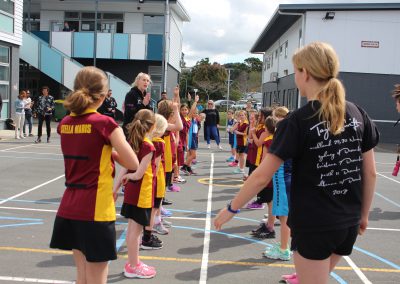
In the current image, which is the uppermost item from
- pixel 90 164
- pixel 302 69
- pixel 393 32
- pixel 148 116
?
pixel 393 32

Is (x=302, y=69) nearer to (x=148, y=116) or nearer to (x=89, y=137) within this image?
(x=89, y=137)

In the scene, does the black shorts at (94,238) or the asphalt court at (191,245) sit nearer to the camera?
the black shorts at (94,238)

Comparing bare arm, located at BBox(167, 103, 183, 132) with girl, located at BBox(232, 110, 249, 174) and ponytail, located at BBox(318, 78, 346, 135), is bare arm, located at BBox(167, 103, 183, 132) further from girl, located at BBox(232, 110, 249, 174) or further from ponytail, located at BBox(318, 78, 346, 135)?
girl, located at BBox(232, 110, 249, 174)

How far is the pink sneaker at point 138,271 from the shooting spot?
468cm

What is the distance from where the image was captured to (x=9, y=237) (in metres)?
5.87

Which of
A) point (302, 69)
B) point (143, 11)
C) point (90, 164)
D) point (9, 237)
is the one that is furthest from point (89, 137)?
point (143, 11)

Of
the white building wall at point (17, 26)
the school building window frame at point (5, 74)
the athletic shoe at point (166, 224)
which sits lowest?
the athletic shoe at point (166, 224)

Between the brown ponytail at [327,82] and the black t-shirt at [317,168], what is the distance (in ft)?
0.14

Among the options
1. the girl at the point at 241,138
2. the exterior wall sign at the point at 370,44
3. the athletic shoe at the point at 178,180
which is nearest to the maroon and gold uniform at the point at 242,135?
the girl at the point at 241,138

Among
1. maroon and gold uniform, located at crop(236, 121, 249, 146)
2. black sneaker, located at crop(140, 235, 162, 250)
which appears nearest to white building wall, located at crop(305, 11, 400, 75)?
maroon and gold uniform, located at crop(236, 121, 249, 146)

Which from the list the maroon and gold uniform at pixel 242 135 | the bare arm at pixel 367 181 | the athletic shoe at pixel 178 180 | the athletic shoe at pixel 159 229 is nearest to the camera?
the bare arm at pixel 367 181

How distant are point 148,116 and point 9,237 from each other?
2631mm

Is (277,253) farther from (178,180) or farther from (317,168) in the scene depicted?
(178,180)

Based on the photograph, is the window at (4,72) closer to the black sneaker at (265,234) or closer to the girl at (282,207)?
the black sneaker at (265,234)
